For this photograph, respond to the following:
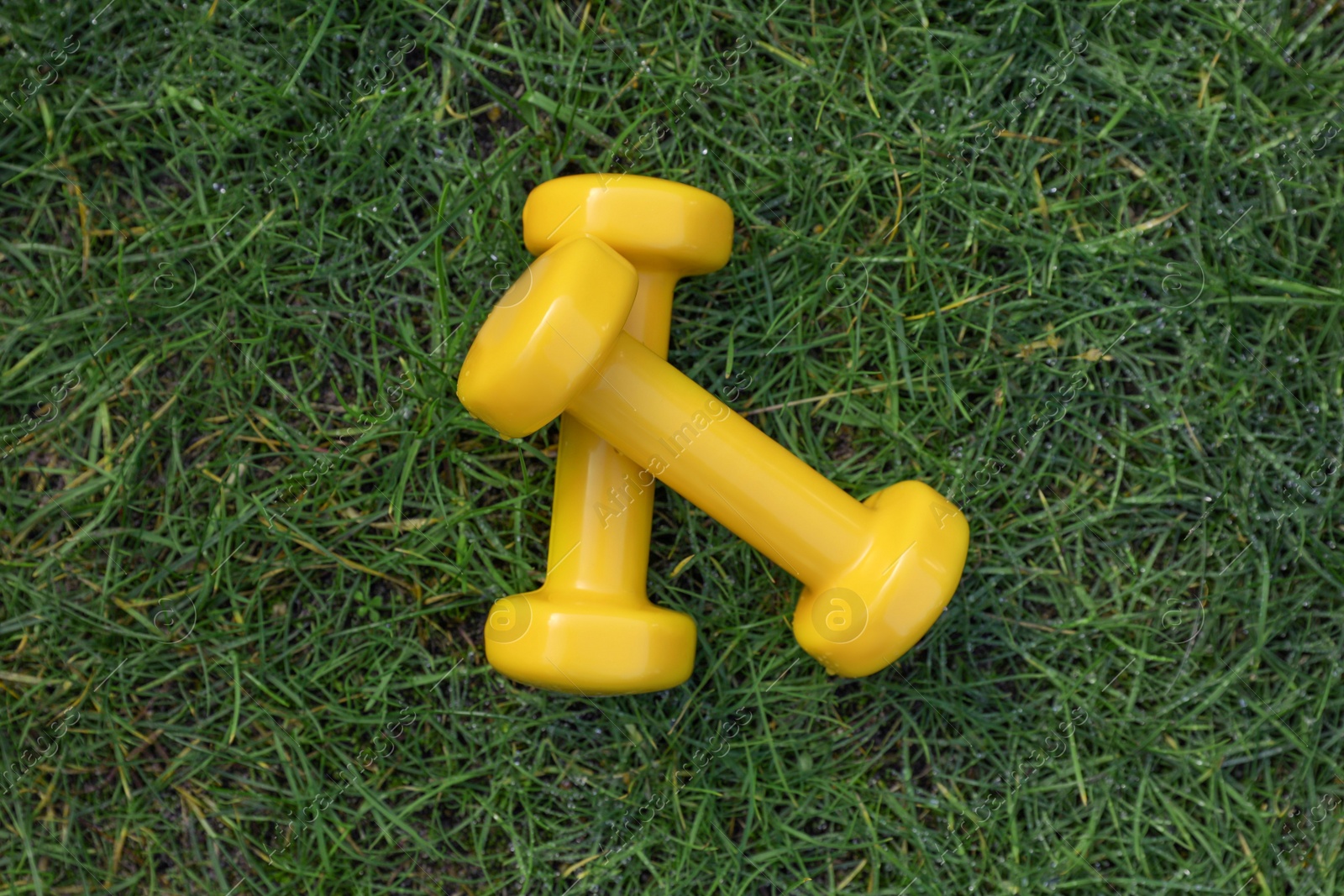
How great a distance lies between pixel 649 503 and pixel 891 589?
43 cm

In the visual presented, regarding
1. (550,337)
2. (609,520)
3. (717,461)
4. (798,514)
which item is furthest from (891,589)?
(550,337)

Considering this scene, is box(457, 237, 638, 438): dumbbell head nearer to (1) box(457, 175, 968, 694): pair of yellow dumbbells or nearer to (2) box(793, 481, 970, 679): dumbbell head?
(1) box(457, 175, 968, 694): pair of yellow dumbbells

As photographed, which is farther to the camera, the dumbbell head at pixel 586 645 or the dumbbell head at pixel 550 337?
the dumbbell head at pixel 586 645

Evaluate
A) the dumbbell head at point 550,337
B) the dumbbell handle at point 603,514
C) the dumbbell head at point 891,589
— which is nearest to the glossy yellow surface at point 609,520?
the dumbbell handle at point 603,514

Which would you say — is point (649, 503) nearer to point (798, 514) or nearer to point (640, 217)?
point (798, 514)

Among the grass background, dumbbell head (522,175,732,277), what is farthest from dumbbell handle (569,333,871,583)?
the grass background

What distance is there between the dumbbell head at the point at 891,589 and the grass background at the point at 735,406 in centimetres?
26

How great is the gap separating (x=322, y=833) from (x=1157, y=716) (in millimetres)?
1638

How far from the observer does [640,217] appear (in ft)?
4.60

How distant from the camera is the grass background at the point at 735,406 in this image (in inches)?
65.4

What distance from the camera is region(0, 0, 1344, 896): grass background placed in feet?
5.45

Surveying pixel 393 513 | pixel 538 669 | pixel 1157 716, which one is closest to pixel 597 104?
pixel 393 513

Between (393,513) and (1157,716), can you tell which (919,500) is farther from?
(393,513)

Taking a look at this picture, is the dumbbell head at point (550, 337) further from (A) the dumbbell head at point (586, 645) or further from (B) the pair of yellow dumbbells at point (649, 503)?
(A) the dumbbell head at point (586, 645)
